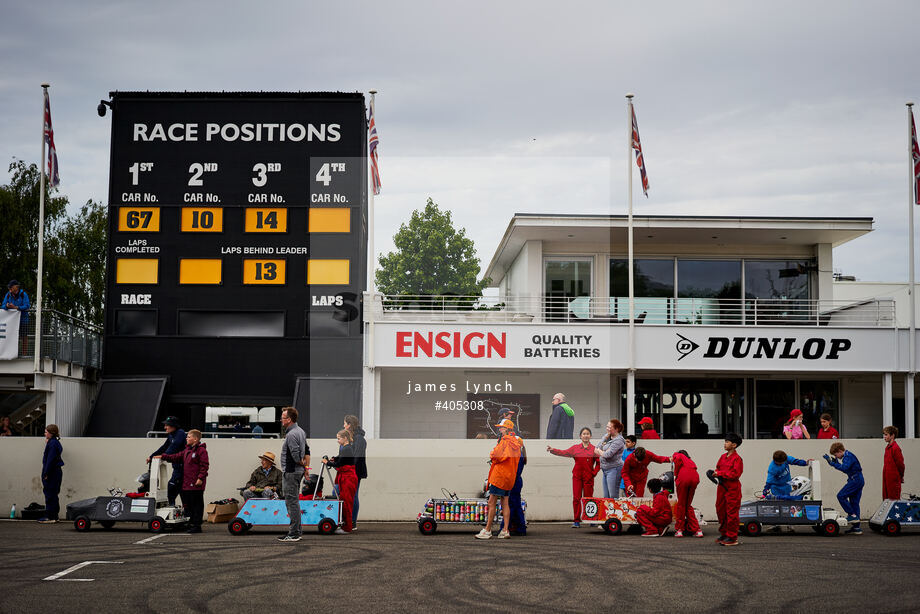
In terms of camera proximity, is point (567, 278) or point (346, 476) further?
point (567, 278)

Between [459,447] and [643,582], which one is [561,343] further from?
[643,582]

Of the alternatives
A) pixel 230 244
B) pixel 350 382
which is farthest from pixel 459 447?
pixel 230 244

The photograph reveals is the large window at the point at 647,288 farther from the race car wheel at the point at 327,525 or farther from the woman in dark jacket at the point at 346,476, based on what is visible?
the race car wheel at the point at 327,525

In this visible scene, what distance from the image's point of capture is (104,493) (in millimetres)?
17688

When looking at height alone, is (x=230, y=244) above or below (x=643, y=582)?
above

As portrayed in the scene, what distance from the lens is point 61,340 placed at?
23625 millimetres

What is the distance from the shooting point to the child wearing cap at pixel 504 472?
14.2 m

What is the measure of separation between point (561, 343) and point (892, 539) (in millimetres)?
11424

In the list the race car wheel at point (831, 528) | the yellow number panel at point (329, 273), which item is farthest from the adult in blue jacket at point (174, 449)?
the race car wheel at point (831, 528)

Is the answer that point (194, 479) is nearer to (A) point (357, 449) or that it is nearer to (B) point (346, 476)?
(B) point (346, 476)

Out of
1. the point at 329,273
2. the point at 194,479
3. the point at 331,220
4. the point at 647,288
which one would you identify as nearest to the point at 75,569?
the point at 194,479

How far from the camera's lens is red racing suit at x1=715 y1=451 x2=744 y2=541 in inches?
534

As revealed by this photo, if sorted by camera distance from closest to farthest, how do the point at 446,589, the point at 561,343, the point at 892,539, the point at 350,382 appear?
the point at 446,589 → the point at 892,539 → the point at 350,382 → the point at 561,343

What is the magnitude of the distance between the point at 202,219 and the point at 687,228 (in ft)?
42.4
